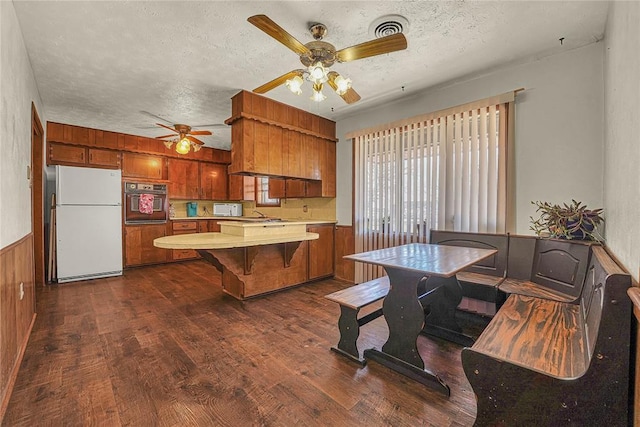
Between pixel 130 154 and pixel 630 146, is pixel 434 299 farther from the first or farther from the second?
pixel 130 154

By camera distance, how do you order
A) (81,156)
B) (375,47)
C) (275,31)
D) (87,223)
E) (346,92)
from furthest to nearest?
(81,156), (87,223), (346,92), (375,47), (275,31)

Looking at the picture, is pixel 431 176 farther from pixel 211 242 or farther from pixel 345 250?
pixel 211 242

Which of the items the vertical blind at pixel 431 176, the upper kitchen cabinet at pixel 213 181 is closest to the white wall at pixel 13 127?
the vertical blind at pixel 431 176

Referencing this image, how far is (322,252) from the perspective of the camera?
14.2 feet

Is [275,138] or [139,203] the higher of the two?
[275,138]

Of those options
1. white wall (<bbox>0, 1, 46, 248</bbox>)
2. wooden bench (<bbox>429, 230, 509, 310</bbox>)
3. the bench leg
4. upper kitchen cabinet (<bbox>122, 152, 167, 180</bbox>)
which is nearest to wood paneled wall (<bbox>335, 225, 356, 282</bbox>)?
wooden bench (<bbox>429, 230, 509, 310</bbox>)

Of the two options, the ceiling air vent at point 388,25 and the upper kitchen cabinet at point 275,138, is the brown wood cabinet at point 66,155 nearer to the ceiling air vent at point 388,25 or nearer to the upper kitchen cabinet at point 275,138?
the upper kitchen cabinet at point 275,138

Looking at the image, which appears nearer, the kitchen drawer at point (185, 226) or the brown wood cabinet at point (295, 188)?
the brown wood cabinet at point (295, 188)

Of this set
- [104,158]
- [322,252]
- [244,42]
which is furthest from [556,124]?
[104,158]

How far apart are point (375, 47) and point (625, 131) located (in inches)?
57.0

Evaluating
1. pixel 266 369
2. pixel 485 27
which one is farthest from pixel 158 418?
pixel 485 27

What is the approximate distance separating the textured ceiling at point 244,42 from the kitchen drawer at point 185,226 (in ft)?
8.99

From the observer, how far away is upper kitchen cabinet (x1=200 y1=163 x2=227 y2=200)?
246 inches

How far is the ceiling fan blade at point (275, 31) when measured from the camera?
1592 mm
